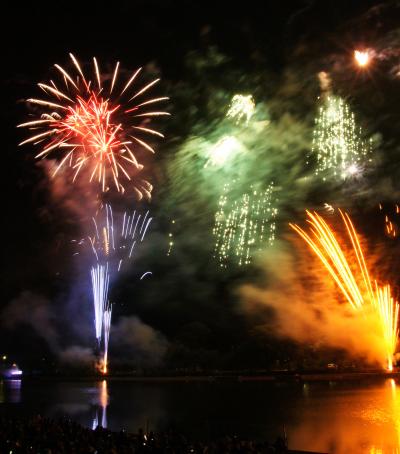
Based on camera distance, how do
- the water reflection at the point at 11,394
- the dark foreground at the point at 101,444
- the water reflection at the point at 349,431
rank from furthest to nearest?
the water reflection at the point at 11,394
the water reflection at the point at 349,431
the dark foreground at the point at 101,444

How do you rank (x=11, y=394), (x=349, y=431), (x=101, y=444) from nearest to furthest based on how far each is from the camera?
(x=101, y=444), (x=349, y=431), (x=11, y=394)

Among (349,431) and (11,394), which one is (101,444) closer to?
(349,431)

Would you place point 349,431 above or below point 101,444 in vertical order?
below

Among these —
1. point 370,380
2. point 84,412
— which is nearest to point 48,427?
point 84,412

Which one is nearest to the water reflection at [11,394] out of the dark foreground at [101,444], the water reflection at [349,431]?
the water reflection at [349,431]

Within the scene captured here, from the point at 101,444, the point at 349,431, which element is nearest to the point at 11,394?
the point at 349,431

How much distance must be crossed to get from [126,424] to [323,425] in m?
14.7

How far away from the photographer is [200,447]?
13.5 metres

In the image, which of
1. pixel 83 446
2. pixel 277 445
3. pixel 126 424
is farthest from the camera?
pixel 126 424

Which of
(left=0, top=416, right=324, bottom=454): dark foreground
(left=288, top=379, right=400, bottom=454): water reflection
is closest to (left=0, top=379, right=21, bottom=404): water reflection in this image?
(left=288, top=379, right=400, bottom=454): water reflection

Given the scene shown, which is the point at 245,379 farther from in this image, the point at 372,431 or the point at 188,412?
the point at 372,431

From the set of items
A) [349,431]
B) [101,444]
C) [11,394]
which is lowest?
[349,431]

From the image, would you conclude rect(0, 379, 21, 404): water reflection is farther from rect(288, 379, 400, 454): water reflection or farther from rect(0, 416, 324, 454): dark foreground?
rect(0, 416, 324, 454): dark foreground

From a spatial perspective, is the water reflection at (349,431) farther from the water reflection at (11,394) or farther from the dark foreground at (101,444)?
the water reflection at (11,394)
